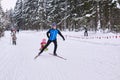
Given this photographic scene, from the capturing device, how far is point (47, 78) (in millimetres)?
A: 7895

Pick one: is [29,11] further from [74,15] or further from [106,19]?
[106,19]

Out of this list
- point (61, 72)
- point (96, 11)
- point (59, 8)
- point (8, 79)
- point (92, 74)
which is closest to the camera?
point (8, 79)

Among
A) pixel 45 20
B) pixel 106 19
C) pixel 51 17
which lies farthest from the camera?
pixel 45 20

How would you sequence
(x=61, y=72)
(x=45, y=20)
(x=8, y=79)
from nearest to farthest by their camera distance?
(x=8, y=79), (x=61, y=72), (x=45, y=20)

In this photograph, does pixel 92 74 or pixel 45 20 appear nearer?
pixel 92 74

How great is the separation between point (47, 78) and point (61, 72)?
1.09 meters

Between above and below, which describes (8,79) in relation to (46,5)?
below

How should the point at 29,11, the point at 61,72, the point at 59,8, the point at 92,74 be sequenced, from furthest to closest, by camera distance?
the point at 29,11 → the point at 59,8 → the point at 61,72 → the point at 92,74

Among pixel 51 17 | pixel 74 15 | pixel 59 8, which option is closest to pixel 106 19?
pixel 74 15

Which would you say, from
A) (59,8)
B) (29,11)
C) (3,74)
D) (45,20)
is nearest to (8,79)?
(3,74)

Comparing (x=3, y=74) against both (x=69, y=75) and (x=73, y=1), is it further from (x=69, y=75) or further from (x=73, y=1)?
(x=73, y=1)

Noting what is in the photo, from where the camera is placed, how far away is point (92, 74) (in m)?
8.27

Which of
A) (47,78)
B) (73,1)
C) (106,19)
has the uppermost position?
(73,1)

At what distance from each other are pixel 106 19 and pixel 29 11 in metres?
39.2
